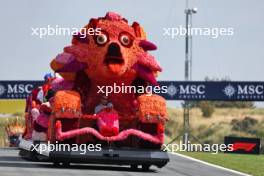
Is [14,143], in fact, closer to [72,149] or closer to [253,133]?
[72,149]

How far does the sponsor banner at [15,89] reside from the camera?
5275 centimetres

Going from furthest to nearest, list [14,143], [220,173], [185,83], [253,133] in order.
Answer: [253,133]
[185,83]
[14,143]
[220,173]

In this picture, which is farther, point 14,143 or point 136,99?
point 14,143

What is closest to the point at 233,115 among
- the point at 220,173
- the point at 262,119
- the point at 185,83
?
the point at 262,119

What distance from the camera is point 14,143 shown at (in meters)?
44.7

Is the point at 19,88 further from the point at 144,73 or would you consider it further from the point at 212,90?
the point at 144,73

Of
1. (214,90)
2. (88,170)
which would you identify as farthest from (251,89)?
(88,170)

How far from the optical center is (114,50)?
973 inches

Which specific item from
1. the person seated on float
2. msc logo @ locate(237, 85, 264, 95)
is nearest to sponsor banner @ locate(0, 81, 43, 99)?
msc logo @ locate(237, 85, 264, 95)

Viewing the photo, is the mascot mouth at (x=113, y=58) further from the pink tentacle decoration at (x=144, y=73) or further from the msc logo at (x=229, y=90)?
the msc logo at (x=229, y=90)

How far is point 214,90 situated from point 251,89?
6.63ft

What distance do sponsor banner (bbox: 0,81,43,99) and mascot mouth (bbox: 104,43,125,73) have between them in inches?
1112

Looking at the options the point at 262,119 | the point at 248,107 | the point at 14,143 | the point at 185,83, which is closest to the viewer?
the point at 14,143

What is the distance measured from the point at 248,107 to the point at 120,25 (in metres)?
69.8
